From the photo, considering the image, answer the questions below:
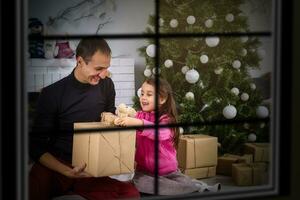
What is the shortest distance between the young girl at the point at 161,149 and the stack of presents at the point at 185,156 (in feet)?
0.17

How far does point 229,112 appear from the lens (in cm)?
345

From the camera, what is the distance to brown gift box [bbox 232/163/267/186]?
135 inches

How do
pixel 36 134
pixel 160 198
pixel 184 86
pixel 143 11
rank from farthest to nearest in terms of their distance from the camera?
pixel 184 86, pixel 143 11, pixel 36 134, pixel 160 198

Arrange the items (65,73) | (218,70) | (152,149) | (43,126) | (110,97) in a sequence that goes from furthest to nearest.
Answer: (218,70) < (152,149) < (110,97) < (65,73) < (43,126)

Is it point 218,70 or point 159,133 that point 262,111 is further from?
point 159,133

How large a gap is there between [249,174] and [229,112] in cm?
43

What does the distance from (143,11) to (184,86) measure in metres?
0.56

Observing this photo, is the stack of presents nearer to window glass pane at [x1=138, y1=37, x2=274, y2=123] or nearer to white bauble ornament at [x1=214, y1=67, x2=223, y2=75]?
window glass pane at [x1=138, y1=37, x2=274, y2=123]

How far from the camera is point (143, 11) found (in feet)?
10.3

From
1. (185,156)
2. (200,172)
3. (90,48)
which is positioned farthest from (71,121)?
(200,172)

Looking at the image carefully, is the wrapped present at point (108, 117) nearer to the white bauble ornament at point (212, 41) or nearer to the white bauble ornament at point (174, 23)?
the white bauble ornament at point (174, 23)

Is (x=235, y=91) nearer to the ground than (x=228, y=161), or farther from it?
farther from it

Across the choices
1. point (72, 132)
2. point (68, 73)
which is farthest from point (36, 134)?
point (68, 73)
